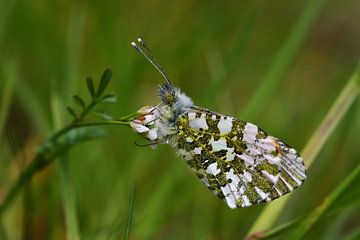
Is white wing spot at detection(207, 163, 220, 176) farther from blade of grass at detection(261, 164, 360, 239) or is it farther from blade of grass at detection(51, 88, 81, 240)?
blade of grass at detection(51, 88, 81, 240)

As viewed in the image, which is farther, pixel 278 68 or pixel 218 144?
pixel 278 68

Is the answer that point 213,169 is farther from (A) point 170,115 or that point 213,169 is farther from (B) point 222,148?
(A) point 170,115

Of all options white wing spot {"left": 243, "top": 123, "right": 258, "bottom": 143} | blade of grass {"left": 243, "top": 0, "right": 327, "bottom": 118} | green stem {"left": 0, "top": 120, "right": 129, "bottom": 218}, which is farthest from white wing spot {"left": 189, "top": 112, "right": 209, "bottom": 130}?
blade of grass {"left": 243, "top": 0, "right": 327, "bottom": 118}

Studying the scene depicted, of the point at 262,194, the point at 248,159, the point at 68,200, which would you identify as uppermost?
the point at 68,200

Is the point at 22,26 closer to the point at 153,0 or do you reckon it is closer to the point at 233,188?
the point at 153,0

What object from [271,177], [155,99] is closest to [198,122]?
[271,177]

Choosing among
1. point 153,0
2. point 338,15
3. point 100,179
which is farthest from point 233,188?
point 338,15

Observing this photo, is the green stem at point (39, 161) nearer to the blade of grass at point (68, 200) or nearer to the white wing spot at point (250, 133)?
the blade of grass at point (68, 200)
